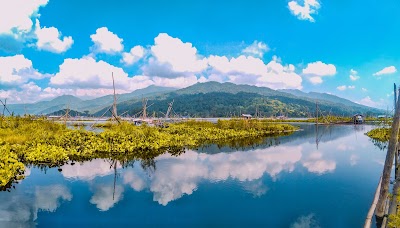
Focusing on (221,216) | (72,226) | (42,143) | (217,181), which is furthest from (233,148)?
(72,226)

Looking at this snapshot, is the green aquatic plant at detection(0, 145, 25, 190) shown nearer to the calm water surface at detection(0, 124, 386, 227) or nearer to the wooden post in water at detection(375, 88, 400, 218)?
the calm water surface at detection(0, 124, 386, 227)

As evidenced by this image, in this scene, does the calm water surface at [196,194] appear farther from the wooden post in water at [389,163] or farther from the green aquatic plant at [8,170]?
the wooden post in water at [389,163]

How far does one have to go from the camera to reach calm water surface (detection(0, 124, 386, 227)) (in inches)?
501

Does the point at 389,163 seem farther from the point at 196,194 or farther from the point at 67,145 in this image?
the point at 67,145

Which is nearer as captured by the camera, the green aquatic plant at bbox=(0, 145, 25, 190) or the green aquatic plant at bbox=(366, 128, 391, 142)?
the green aquatic plant at bbox=(0, 145, 25, 190)

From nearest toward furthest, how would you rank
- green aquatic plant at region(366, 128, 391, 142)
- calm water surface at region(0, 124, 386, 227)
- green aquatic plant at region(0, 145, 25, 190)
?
calm water surface at region(0, 124, 386, 227)
green aquatic plant at region(0, 145, 25, 190)
green aquatic plant at region(366, 128, 391, 142)

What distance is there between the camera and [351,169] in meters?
23.0

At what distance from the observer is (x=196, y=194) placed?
53.5 feet

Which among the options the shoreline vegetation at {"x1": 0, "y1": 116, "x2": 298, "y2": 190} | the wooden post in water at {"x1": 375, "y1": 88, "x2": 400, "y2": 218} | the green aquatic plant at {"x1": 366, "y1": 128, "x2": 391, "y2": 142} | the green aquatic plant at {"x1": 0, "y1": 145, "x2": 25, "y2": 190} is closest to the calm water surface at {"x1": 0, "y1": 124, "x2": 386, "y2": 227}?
the green aquatic plant at {"x1": 0, "y1": 145, "x2": 25, "y2": 190}

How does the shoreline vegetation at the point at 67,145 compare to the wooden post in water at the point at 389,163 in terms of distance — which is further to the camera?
the shoreline vegetation at the point at 67,145

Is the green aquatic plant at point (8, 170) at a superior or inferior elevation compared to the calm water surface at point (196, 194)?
superior

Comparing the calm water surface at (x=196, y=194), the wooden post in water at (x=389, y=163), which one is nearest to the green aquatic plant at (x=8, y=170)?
the calm water surface at (x=196, y=194)

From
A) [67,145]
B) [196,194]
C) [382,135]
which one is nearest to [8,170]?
[196,194]

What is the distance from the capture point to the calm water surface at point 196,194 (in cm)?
1273
